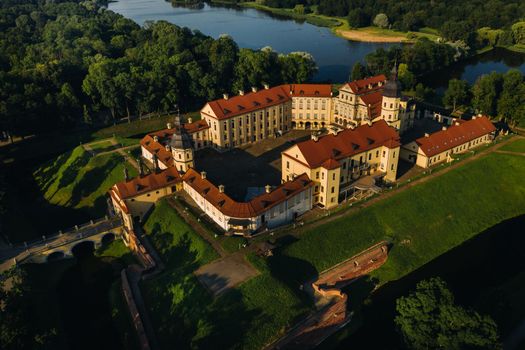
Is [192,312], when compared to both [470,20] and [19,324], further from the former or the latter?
[470,20]

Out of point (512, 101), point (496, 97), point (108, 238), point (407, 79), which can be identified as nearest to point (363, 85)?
point (512, 101)

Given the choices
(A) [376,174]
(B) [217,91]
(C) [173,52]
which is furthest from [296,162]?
(C) [173,52]

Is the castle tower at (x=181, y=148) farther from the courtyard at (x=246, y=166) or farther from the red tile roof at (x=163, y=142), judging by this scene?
the courtyard at (x=246, y=166)

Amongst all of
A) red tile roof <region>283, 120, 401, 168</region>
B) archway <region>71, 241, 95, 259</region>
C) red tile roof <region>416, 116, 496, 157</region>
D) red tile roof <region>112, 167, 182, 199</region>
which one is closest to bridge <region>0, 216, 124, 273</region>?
archway <region>71, 241, 95, 259</region>

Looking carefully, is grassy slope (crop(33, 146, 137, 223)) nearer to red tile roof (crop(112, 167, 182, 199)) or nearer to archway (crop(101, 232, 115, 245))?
archway (crop(101, 232, 115, 245))

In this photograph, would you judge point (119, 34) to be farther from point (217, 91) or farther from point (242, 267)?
point (242, 267)
